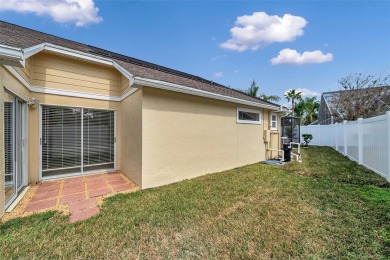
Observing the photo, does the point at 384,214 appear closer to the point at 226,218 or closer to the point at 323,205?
the point at 323,205

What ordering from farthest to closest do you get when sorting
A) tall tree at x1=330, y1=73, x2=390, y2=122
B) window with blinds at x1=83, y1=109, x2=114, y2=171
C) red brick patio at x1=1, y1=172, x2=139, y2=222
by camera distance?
tall tree at x1=330, y1=73, x2=390, y2=122
window with blinds at x1=83, y1=109, x2=114, y2=171
red brick patio at x1=1, y1=172, x2=139, y2=222

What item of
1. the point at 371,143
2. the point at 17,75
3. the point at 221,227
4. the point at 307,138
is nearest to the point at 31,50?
the point at 17,75

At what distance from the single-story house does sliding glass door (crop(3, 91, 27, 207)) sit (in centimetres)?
2

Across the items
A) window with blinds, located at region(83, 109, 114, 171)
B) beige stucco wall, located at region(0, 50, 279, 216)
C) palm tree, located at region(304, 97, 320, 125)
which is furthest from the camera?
palm tree, located at region(304, 97, 320, 125)

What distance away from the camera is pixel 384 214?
3.43m

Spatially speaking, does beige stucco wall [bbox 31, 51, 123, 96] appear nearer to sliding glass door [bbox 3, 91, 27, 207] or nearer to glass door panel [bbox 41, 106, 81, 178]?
glass door panel [bbox 41, 106, 81, 178]

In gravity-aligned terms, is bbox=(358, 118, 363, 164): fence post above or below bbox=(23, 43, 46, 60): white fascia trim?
below

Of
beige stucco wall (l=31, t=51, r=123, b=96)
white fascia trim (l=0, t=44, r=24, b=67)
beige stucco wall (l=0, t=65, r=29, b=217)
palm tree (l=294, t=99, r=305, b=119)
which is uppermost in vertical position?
palm tree (l=294, t=99, r=305, b=119)

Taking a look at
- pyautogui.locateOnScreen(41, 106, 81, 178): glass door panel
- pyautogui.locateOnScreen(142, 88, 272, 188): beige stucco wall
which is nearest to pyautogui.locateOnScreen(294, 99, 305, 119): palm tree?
pyautogui.locateOnScreen(142, 88, 272, 188): beige stucco wall

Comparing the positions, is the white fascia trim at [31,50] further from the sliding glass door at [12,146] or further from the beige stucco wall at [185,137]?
the beige stucco wall at [185,137]

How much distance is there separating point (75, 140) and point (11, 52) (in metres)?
3.70

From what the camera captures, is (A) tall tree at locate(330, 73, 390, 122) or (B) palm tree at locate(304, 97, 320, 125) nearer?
(A) tall tree at locate(330, 73, 390, 122)

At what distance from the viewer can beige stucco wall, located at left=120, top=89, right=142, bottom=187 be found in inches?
210

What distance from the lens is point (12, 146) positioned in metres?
4.16
